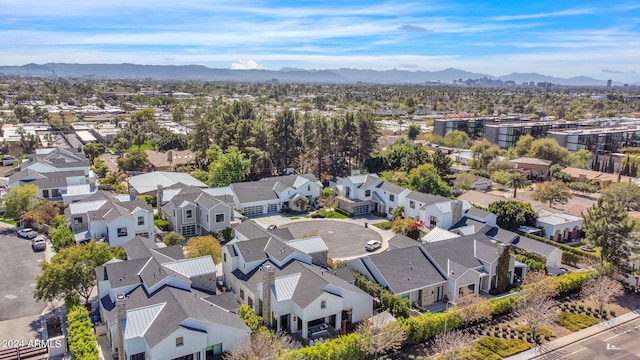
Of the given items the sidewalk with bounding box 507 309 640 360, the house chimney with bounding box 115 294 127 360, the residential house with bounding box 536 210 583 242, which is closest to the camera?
the house chimney with bounding box 115 294 127 360

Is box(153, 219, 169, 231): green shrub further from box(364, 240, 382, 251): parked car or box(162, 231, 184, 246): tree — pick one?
box(364, 240, 382, 251): parked car

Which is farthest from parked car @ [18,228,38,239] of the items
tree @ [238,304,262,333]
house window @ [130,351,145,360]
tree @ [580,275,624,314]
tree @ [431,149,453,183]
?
tree @ [431,149,453,183]

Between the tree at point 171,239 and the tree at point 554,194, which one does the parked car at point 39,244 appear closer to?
the tree at point 171,239

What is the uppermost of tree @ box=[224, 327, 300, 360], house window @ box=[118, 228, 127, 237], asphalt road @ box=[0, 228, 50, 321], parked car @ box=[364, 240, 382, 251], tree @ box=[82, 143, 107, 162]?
tree @ box=[82, 143, 107, 162]

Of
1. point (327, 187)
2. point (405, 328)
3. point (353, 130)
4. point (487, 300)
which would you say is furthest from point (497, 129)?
point (405, 328)

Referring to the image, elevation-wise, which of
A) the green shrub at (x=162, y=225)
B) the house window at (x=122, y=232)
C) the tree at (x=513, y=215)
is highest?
the tree at (x=513, y=215)

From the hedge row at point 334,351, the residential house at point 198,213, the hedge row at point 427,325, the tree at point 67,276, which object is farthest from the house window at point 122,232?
the hedge row at point 427,325

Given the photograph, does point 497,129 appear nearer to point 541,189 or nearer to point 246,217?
point 541,189
